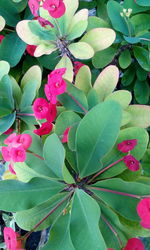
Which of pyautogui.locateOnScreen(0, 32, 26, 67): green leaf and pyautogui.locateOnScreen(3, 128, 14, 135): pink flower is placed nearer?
pyautogui.locateOnScreen(3, 128, 14, 135): pink flower

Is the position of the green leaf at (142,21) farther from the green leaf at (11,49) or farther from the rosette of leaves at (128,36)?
Answer: the green leaf at (11,49)

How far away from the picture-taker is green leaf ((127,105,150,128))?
1115 millimetres

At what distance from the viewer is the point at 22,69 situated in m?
1.49

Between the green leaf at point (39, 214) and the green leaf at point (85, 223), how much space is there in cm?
12

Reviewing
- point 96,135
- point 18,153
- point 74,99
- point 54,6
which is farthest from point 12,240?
point 54,6

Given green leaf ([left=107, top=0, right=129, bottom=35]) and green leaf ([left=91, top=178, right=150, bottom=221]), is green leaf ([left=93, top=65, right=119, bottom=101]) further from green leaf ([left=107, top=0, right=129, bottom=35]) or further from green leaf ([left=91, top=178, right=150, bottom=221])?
green leaf ([left=91, top=178, right=150, bottom=221])

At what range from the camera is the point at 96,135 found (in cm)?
94

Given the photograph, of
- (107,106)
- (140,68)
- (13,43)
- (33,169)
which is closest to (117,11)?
(140,68)

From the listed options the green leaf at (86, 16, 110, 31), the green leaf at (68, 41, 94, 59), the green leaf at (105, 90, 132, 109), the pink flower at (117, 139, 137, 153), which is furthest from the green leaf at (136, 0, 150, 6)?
the pink flower at (117, 139, 137, 153)

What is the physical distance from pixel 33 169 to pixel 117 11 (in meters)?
0.74

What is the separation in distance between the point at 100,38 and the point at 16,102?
0.42 meters

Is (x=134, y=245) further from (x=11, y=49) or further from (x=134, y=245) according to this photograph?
(x=11, y=49)

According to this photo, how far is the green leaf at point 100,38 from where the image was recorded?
120 cm

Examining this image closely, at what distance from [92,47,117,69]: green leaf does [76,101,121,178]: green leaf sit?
50cm
